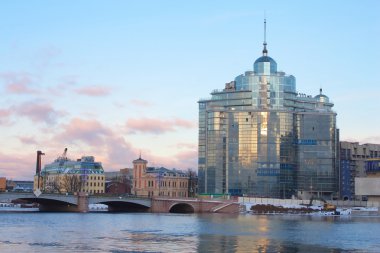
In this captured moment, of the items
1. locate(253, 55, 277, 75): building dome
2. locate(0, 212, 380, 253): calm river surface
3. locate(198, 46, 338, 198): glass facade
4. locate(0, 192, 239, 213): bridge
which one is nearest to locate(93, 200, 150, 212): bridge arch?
locate(0, 192, 239, 213): bridge

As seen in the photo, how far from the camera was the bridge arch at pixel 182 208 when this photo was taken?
167 meters

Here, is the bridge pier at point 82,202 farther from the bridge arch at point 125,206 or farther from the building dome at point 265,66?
the building dome at point 265,66

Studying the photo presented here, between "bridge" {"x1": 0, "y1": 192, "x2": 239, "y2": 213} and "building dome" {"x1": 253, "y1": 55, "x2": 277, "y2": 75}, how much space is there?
46405mm

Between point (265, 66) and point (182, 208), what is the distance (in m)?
49.4

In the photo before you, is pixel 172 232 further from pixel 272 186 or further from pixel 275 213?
pixel 272 186

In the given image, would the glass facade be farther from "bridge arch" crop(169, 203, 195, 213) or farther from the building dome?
"bridge arch" crop(169, 203, 195, 213)

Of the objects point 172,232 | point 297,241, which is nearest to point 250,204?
point 172,232

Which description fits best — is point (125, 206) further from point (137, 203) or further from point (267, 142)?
point (267, 142)

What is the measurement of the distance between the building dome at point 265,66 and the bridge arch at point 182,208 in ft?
154

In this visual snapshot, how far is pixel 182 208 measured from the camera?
173375 mm

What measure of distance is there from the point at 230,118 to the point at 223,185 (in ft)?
61.1

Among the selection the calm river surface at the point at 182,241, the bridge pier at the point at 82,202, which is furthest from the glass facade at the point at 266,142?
the calm river surface at the point at 182,241

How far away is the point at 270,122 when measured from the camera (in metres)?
190

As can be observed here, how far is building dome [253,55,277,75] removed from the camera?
19588 cm
